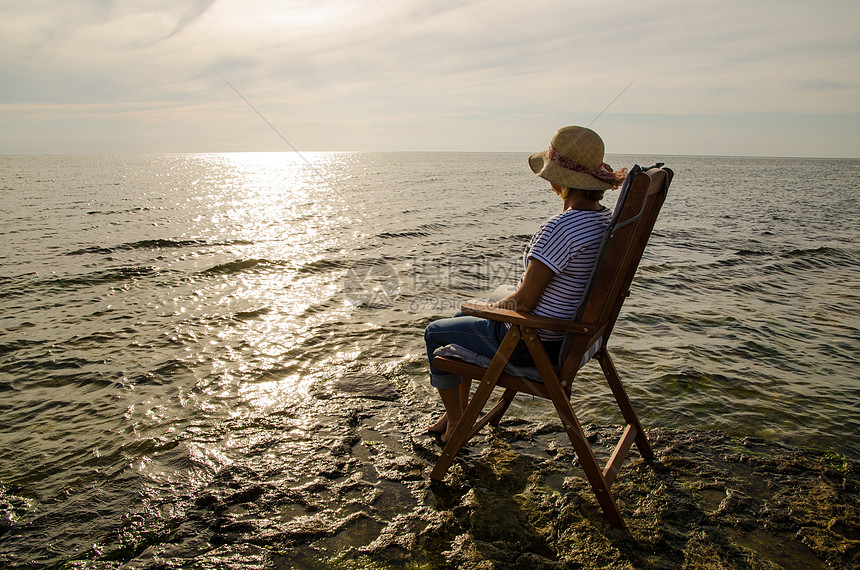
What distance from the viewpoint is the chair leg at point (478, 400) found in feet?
10.2

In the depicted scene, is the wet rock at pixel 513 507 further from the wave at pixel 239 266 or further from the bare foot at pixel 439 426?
the wave at pixel 239 266

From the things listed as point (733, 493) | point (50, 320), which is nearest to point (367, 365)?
point (733, 493)

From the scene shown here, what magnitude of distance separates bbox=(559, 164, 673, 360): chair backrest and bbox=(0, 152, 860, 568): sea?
73.6 inches

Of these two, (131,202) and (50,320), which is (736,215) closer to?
(50,320)

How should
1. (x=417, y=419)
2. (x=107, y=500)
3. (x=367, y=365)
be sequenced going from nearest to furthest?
(x=107, y=500) → (x=417, y=419) → (x=367, y=365)

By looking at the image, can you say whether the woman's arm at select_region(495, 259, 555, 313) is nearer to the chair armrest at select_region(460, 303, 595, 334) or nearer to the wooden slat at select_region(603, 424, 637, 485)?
the chair armrest at select_region(460, 303, 595, 334)

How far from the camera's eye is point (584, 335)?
117 inches

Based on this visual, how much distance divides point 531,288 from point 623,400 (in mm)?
1384

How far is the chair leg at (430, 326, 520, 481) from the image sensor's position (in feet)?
10.2

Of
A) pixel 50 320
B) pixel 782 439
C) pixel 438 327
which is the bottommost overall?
pixel 782 439

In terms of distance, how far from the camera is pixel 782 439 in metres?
4.11

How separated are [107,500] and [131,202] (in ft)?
87.9

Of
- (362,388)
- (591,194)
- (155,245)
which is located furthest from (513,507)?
(155,245)

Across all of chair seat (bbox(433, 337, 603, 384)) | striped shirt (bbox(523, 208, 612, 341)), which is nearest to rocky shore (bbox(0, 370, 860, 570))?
chair seat (bbox(433, 337, 603, 384))
